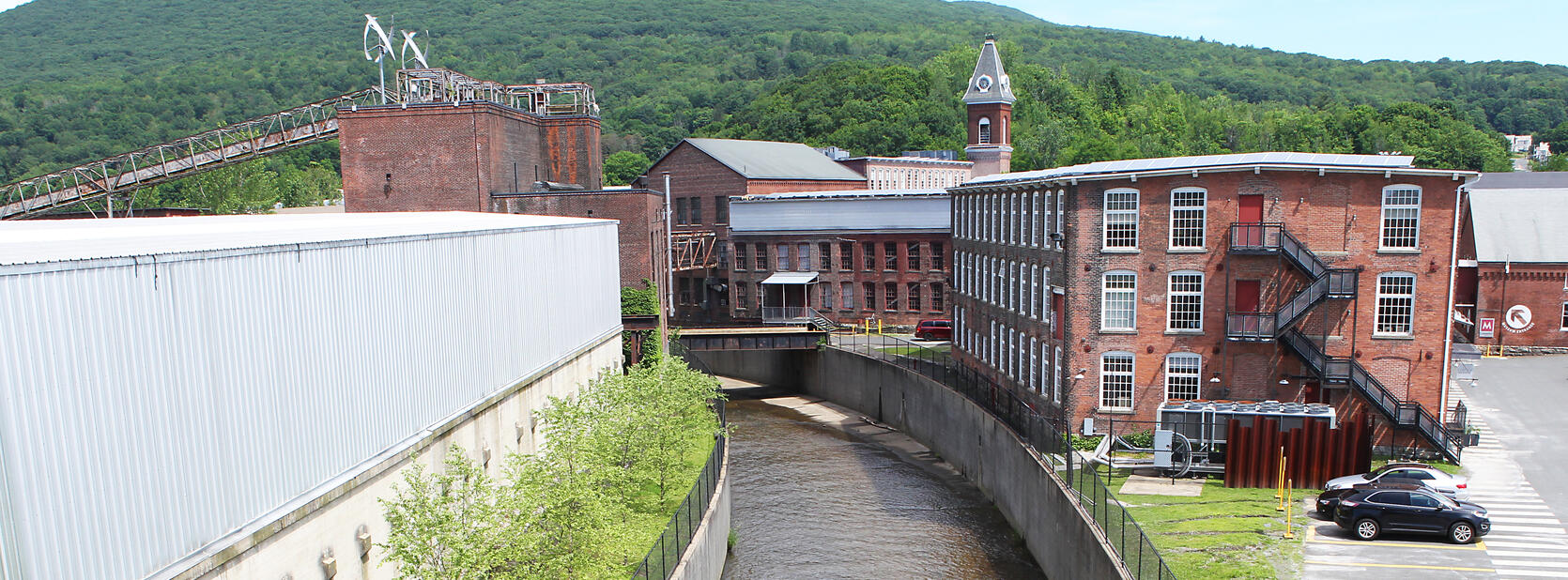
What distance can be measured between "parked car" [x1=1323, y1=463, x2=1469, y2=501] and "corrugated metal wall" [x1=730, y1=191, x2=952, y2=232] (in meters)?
39.9

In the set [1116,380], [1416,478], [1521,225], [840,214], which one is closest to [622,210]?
[840,214]

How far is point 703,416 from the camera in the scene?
36.4m

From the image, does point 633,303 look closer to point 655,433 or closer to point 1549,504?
point 655,433

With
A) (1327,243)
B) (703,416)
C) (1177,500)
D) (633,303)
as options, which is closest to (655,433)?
(703,416)

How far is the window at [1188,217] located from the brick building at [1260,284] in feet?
0.15

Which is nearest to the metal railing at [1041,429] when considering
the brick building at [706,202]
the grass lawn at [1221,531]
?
the grass lawn at [1221,531]

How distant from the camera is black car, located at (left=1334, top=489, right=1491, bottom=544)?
1024 inches

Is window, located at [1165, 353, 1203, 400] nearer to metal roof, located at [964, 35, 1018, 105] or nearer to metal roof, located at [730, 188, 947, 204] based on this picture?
metal roof, located at [730, 188, 947, 204]

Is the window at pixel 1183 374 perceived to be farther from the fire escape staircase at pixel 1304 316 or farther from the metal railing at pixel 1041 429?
the metal railing at pixel 1041 429

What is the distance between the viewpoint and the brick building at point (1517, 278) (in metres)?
55.6

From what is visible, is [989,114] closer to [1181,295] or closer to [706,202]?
[706,202]

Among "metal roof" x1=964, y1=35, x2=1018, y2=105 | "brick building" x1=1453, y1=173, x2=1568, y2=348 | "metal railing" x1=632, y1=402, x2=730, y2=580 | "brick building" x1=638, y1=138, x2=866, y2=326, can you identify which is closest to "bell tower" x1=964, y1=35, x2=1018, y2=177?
"metal roof" x1=964, y1=35, x2=1018, y2=105

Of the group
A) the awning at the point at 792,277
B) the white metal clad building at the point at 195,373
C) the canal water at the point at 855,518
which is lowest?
the canal water at the point at 855,518

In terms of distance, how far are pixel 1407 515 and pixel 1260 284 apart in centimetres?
1087
